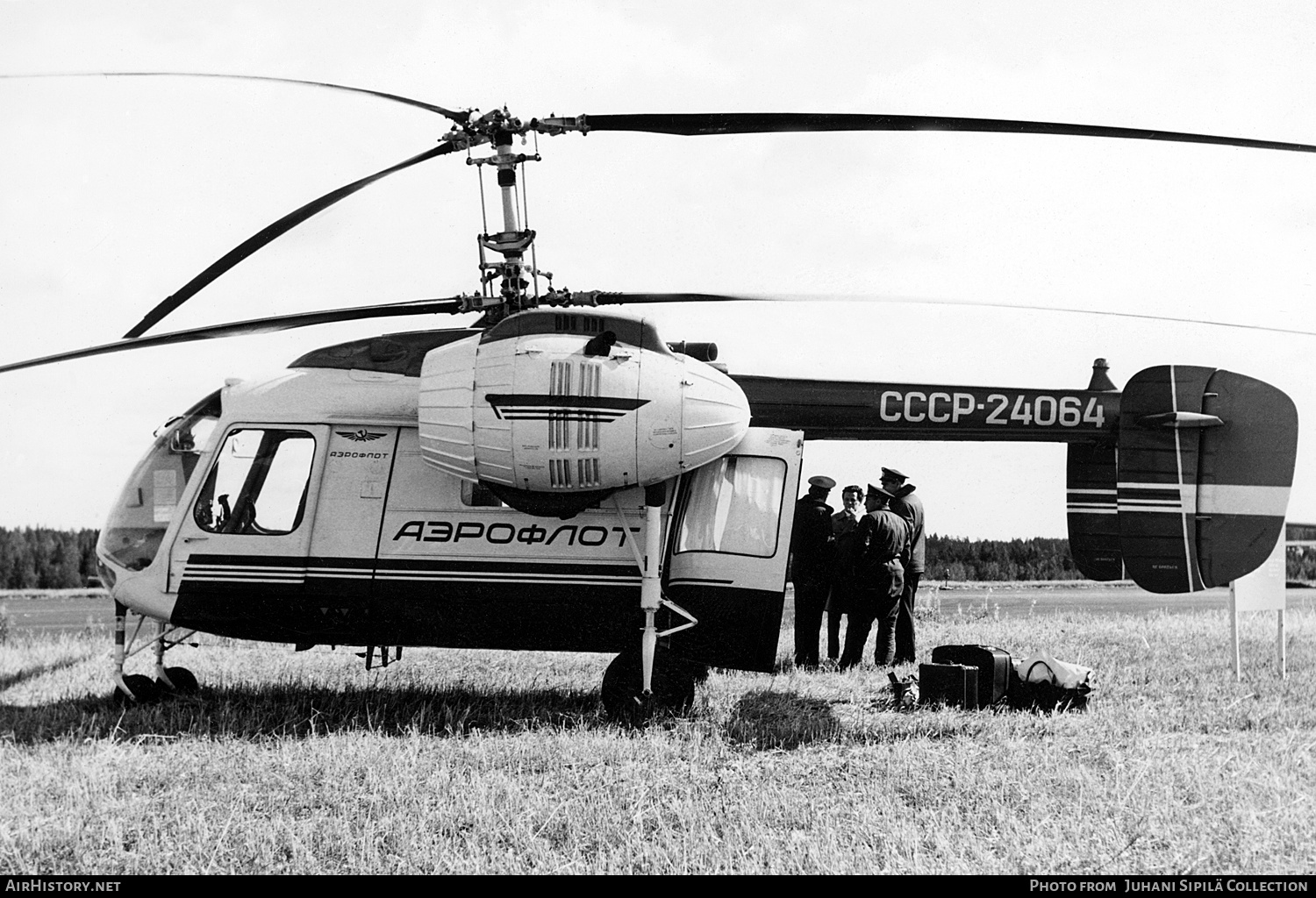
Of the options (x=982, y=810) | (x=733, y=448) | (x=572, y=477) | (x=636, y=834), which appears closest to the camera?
(x=636, y=834)

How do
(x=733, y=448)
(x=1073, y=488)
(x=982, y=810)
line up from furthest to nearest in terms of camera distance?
(x=1073, y=488) → (x=733, y=448) → (x=982, y=810)

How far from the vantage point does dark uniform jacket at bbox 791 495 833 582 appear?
10438mm

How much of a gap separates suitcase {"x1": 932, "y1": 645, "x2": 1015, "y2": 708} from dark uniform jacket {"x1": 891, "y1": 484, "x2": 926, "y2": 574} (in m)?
2.65

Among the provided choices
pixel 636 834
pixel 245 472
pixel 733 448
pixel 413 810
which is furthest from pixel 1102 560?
pixel 245 472

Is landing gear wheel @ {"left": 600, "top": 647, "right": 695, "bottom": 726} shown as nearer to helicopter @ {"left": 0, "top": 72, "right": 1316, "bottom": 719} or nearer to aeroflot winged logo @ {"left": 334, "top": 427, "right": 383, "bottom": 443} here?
helicopter @ {"left": 0, "top": 72, "right": 1316, "bottom": 719}

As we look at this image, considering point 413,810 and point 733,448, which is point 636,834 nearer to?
point 413,810

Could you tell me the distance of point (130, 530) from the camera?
309 inches

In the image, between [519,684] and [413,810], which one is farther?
Result: [519,684]

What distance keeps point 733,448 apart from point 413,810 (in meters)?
3.38

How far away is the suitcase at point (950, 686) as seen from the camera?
7809 millimetres

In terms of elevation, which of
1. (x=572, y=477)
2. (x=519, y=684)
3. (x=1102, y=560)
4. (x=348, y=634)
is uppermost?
(x=572, y=477)

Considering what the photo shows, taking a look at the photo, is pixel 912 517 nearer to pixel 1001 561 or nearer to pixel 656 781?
pixel 656 781

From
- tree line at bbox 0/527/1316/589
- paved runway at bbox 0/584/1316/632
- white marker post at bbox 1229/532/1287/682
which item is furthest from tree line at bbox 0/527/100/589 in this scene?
white marker post at bbox 1229/532/1287/682

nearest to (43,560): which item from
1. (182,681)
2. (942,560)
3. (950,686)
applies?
(942,560)
